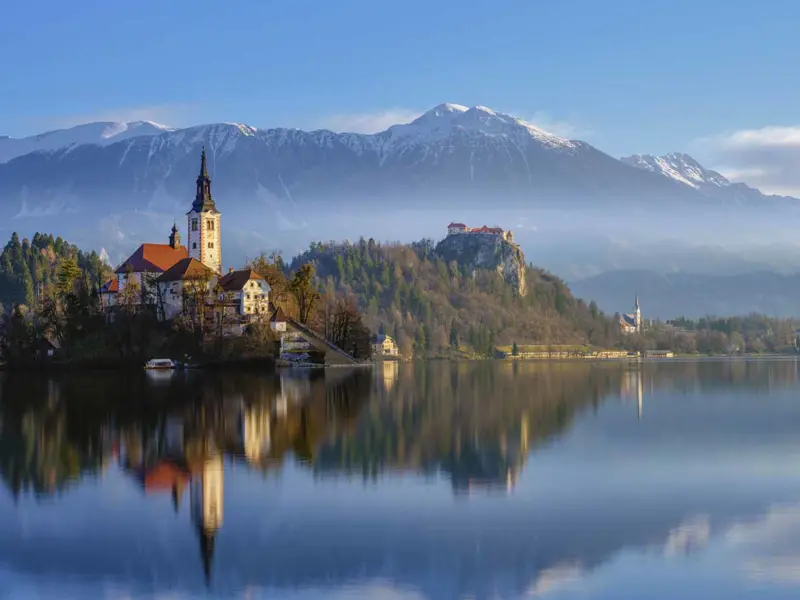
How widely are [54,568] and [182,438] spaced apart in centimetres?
2363

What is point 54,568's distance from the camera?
1005 inches

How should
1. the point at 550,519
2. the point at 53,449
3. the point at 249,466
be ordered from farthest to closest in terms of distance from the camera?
1. the point at 53,449
2. the point at 249,466
3. the point at 550,519

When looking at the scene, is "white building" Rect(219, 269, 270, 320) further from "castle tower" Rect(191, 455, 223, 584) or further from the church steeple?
"castle tower" Rect(191, 455, 223, 584)

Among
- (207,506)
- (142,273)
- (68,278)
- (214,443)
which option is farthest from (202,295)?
(207,506)

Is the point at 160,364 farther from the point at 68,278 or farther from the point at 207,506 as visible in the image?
the point at 207,506

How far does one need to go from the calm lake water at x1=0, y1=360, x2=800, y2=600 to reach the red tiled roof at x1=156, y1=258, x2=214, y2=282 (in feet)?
284

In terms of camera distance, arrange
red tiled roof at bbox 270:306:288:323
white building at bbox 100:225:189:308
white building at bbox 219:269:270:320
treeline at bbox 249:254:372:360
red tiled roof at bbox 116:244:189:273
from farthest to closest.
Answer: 1. red tiled roof at bbox 116:244:189:273
2. treeline at bbox 249:254:372:360
3. white building at bbox 100:225:189:308
4. white building at bbox 219:269:270:320
5. red tiled roof at bbox 270:306:288:323

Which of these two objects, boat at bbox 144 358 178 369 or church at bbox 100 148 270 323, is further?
church at bbox 100 148 270 323

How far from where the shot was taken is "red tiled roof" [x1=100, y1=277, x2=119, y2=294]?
513 feet

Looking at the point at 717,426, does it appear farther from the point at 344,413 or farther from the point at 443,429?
the point at 344,413

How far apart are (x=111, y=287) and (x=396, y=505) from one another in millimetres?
131140

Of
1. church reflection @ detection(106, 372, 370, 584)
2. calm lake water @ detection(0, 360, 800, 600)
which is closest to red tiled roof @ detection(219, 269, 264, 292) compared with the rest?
church reflection @ detection(106, 372, 370, 584)

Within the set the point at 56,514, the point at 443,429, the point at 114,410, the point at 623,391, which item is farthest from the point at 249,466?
the point at 623,391

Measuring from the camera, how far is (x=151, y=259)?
16225 cm
